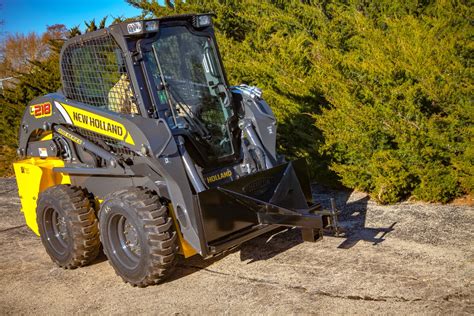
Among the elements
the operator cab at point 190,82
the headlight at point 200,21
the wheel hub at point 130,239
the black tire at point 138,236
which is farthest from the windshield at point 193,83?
the wheel hub at point 130,239

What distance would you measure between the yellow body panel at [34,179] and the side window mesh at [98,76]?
0.88 meters

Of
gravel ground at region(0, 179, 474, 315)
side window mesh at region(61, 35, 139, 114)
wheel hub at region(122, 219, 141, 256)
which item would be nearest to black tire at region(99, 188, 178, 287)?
wheel hub at region(122, 219, 141, 256)

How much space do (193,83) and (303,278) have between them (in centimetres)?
219

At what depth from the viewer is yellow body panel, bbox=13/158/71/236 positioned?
6215 mm

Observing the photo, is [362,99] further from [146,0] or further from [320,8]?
[146,0]

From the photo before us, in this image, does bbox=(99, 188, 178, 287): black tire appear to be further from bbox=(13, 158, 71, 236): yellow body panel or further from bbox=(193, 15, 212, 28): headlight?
bbox=(193, 15, 212, 28): headlight

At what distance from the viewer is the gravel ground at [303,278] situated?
432 centimetres

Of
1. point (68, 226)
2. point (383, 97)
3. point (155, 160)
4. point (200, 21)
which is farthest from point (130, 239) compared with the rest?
point (383, 97)

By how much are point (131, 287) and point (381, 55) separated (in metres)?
3.78

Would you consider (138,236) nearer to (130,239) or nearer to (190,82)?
(130,239)

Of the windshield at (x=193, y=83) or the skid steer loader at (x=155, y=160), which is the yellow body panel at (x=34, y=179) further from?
the windshield at (x=193, y=83)

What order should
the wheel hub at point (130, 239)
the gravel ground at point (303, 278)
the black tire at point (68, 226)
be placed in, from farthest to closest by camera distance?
the black tire at point (68, 226) < the wheel hub at point (130, 239) < the gravel ground at point (303, 278)

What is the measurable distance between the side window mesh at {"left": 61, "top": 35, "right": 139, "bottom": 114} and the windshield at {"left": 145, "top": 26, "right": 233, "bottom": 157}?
31 centimetres

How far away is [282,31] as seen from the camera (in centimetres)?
898
